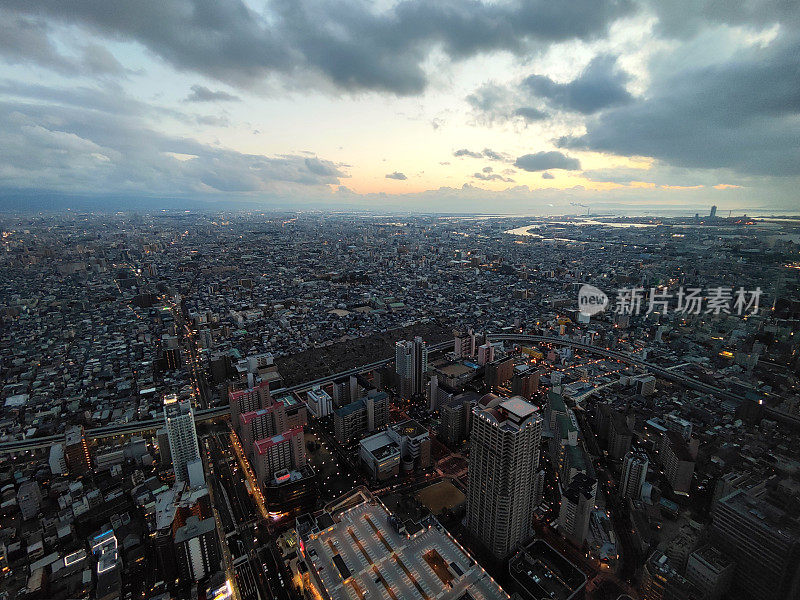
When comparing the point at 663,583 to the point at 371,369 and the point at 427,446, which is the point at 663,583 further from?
the point at 371,369

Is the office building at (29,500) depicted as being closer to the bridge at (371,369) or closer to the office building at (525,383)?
the bridge at (371,369)

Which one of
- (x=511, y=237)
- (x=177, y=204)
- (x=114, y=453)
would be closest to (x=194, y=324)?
(x=114, y=453)

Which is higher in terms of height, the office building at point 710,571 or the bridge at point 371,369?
the office building at point 710,571

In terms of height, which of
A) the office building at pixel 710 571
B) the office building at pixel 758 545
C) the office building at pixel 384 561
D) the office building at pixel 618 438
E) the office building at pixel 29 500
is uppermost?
the office building at pixel 758 545

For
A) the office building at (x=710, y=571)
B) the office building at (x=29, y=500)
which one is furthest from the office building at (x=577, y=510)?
the office building at (x=29, y=500)

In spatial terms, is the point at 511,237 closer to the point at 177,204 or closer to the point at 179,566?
the point at 179,566

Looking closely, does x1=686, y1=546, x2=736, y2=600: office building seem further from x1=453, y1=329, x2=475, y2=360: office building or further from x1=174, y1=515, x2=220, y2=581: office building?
x1=453, y1=329, x2=475, y2=360: office building

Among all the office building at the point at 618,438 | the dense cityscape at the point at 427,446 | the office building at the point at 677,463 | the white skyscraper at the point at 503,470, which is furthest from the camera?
the office building at the point at 618,438
